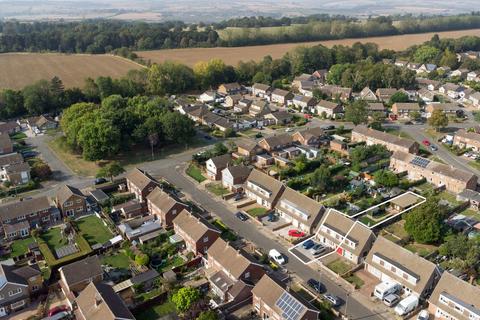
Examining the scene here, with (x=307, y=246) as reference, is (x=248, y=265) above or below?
above

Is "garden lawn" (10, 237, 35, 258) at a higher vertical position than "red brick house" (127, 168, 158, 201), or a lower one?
lower

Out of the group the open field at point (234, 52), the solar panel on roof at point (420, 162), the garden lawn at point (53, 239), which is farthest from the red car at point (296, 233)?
the open field at point (234, 52)

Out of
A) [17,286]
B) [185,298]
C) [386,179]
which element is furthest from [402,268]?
[17,286]

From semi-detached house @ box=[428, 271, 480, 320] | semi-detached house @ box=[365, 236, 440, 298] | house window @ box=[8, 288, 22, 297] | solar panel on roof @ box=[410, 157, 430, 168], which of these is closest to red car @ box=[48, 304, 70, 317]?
house window @ box=[8, 288, 22, 297]

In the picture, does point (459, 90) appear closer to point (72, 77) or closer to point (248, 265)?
point (248, 265)

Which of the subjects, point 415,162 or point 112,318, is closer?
point 112,318

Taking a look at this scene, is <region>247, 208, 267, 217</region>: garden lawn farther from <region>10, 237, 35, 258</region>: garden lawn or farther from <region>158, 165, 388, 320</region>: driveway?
<region>10, 237, 35, 258</region>: garden lawn

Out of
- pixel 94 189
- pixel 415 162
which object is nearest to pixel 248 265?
pixel 94 189
